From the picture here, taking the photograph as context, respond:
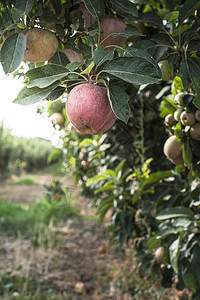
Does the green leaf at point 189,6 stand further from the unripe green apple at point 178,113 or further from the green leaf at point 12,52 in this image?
the green leaf at point 12,52

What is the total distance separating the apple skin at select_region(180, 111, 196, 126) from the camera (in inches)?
36.1

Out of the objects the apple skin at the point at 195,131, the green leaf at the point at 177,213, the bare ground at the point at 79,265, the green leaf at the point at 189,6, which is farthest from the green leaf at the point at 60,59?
the bare ground at the point at 79,265

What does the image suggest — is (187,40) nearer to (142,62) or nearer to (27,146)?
(142,62)

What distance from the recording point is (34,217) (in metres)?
4.48

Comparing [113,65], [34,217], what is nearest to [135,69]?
[113,65]

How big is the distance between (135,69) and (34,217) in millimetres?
4241

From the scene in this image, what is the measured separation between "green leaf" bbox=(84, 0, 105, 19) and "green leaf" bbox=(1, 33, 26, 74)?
17cm

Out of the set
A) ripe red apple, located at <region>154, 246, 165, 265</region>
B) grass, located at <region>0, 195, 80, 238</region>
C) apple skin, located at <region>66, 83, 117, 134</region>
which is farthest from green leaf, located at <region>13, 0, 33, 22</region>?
grass, located at <region>0, 195, 80, 238</region>

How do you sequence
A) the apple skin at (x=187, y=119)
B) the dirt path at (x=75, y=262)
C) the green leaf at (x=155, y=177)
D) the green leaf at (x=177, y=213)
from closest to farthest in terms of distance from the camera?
1. the apple skin at (x=187, y=119)
2. the green leaf at (x=177, y=213)
3. the green leaf at (x=155, y=177)
4. the dirt path at (x=75, y=262)

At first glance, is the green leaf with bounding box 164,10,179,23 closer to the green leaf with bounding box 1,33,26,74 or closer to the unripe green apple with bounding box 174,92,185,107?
the unripe green apple with bounding box 174,92,185,107

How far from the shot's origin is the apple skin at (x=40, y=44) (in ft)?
2.37

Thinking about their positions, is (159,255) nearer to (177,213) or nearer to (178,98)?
(177,213)

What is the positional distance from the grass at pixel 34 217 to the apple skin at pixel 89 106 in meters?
3.25

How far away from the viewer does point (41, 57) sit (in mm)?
754
